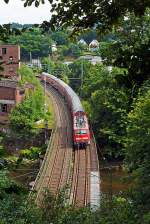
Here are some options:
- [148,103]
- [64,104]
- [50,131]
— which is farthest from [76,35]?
[64,104]

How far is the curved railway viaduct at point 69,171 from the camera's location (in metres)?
24.3

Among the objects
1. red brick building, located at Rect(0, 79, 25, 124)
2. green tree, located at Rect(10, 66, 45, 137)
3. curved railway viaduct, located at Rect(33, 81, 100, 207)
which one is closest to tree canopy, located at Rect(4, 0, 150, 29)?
curved railway viaduct, located at Rect(33, 81, 100, 207)

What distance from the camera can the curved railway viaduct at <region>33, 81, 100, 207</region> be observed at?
24.3 m

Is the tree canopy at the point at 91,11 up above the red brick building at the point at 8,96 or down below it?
above

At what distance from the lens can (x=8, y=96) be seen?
3900cm

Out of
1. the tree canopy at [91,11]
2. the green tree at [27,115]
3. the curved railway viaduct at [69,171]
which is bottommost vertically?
the curved railway viaduct at [69,171]

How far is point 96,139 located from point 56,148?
18.3 feet

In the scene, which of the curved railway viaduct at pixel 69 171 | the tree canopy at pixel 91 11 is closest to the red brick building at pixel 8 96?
the curved railway viaduct at pixel 69 171

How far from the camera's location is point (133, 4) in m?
5.45

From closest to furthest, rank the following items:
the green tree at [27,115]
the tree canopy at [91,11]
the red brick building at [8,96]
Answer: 1. the tree canopy at [91,11]
2. the green tree at [27,115]
3. the red brick building at [8,96]

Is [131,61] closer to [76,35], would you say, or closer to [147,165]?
[76,35]

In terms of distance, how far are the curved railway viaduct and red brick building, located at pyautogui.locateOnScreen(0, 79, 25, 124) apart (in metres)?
3.74

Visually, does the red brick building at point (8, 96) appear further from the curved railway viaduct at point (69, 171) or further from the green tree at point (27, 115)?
the curved railway viaduct at point (69, 171)

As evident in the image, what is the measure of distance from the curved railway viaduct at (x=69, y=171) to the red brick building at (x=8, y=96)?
12.3 feet
